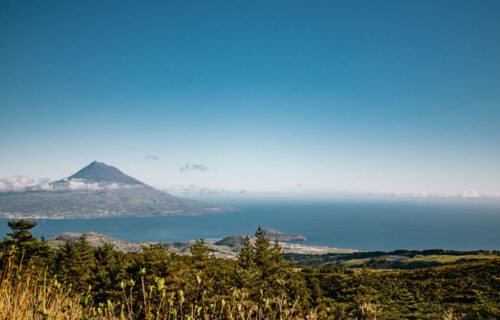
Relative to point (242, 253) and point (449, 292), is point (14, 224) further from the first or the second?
point (449, 292)

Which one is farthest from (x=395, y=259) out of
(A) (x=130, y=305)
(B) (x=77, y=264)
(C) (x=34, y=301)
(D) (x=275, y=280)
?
(C) (x=34, y=301)

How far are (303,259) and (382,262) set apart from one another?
160ft

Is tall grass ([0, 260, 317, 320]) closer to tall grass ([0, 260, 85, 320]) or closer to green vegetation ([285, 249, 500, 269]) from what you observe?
tall grass ([0, 260, 85, 320])

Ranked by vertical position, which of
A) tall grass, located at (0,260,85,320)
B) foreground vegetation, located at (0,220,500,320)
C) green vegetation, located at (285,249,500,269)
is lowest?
green vegetation, located at (285,249,500,269)

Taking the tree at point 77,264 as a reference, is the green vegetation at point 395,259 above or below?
below

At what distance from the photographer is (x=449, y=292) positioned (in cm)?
3916

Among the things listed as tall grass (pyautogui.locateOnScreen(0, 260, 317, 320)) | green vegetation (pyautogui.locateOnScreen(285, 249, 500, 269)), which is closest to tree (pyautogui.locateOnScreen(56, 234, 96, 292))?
tall grass (pyautogui.locateOnScreen(0, 260, 317, 320))

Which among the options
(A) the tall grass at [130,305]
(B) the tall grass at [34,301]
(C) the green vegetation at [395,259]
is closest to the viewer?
(A) the tall grass at [130,305]

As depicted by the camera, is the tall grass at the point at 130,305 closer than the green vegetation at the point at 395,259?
Yes

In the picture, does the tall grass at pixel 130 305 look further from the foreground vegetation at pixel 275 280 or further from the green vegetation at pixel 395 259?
the green vegetation at pixel 395 259

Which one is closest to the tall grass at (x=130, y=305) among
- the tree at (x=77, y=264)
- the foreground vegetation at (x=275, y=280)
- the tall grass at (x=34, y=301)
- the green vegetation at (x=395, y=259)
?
the tall grass at (x=34, y=301)

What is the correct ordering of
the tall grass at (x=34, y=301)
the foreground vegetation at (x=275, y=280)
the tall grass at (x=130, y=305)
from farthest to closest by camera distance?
1. the foreground vegetation at (x=275, y=280)
2. the tall grass at (x=34, y=301)
3. the tall grass at (x=130, y=305)

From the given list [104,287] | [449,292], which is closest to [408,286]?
[449,292]

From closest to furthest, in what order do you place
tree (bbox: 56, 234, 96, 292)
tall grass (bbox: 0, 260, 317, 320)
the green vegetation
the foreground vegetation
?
tall grass (bbox: 0, 260, 317, 320) < the foreground vegetation < tree (bbox: 56, 234, 96, 292) < the green vegetation
